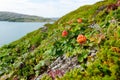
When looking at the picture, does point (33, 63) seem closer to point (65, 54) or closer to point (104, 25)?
point (65, 54)

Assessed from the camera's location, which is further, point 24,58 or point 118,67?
point 24,58

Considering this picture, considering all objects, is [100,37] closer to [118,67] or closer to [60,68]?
[60,68]

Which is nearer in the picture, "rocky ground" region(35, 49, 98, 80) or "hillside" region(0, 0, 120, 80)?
"hillside" region(0, 0, 120, 80)

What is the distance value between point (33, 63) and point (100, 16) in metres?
7.36

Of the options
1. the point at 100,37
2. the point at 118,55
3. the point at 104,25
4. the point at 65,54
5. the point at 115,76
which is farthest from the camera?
the point at 104,25

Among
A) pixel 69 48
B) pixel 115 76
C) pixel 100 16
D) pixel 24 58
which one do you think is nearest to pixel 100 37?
pixel 69 48

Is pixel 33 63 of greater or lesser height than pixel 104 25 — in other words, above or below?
below

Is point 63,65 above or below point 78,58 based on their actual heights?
below

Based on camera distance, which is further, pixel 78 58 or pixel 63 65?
pixel 63 65

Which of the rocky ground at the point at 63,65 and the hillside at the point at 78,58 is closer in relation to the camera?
the hillside at the point at 78,58

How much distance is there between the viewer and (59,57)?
1509 cm

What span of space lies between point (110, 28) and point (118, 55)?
4130 millimetres

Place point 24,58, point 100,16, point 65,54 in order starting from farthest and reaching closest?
point 100,16
point 24,58
point 65,54

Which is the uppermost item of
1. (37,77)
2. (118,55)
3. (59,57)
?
(118,55)
